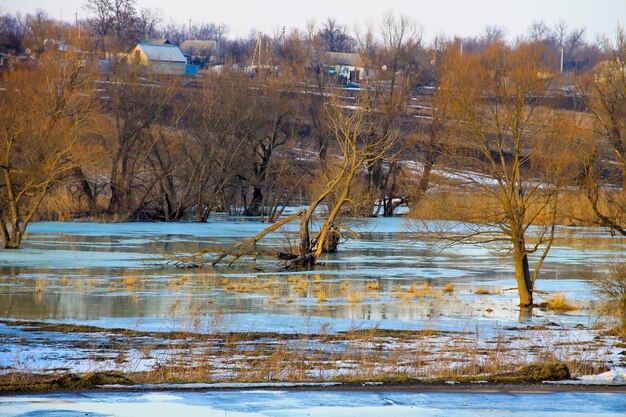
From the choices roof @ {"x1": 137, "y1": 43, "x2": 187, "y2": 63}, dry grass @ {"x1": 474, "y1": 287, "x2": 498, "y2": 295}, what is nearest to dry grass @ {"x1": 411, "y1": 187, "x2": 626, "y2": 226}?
dry grass @ {"x1": 474, "y1": 287, "x2": 498, "y2": 295}

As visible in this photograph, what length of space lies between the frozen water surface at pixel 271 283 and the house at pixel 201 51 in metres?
89.5

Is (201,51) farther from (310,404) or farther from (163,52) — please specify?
(310,404)

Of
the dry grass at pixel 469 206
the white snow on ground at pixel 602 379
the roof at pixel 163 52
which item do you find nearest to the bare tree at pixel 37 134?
the dry grass at pixel 469 206

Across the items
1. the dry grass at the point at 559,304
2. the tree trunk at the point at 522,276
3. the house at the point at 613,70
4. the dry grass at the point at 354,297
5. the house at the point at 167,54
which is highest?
the house at the point at 167,54

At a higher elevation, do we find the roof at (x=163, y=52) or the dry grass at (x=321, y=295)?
the roof at (x=163, y=52)

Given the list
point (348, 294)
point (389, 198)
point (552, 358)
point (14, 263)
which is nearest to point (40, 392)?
point (552, 358)

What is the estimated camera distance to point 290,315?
65.9 feet

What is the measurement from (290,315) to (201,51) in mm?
125050

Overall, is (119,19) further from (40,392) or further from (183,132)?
(40,392)

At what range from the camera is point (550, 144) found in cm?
2470

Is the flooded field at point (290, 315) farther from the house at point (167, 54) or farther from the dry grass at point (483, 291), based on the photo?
the house at point (167, 54)

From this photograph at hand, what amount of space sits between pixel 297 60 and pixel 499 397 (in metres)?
71.4

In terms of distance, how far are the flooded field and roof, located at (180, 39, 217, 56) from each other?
347 ft

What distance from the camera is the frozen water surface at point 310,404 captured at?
9.35 meters
